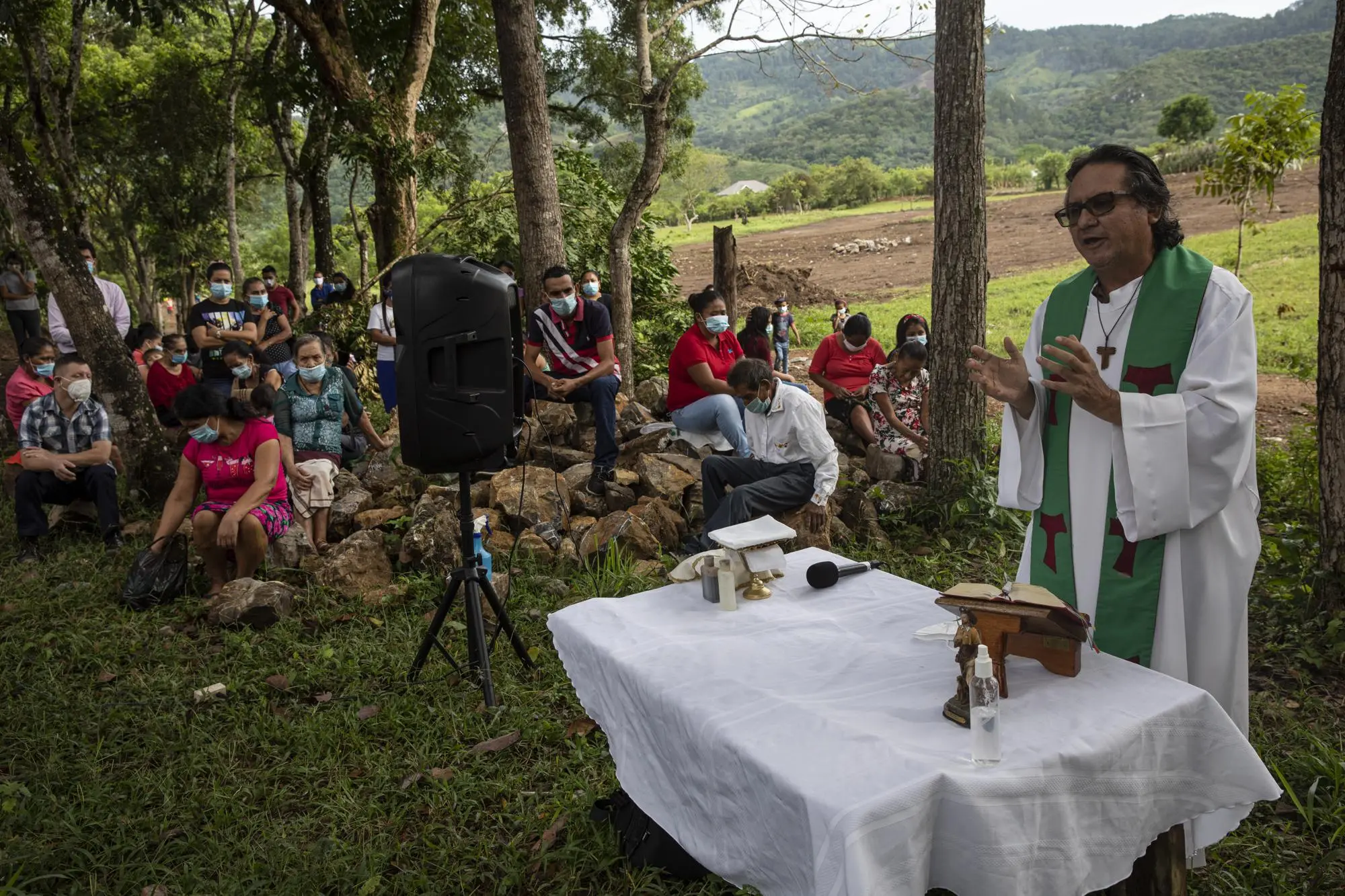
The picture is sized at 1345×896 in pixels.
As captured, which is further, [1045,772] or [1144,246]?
[1144,246]

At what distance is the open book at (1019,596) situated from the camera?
2047 mm

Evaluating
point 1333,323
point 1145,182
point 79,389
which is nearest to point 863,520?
point 1333,323

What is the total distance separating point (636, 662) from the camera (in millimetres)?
2396

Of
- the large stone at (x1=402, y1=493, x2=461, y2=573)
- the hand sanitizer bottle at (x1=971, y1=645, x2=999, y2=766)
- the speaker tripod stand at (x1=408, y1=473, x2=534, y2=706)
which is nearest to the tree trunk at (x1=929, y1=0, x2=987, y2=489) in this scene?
the large stone at (x1=402, y1=493, x2=461, y2=573)

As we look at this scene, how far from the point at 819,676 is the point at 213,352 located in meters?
8.00

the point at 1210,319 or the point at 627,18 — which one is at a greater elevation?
the point at 627,18

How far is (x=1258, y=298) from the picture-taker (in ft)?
52.2

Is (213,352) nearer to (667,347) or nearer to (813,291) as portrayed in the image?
(667,347)

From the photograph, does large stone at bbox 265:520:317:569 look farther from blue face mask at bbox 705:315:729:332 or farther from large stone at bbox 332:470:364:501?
blue face mask at bbox 705:315:729:332

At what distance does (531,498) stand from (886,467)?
2755 millimetres

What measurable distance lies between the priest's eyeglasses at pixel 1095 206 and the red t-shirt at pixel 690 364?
4717 mm

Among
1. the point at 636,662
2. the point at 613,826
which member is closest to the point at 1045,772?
the point at 636,662

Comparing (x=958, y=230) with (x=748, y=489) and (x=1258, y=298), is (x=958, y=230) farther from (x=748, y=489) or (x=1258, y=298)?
(x=1258, y=298)

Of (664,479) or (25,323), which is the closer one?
(664,479)
